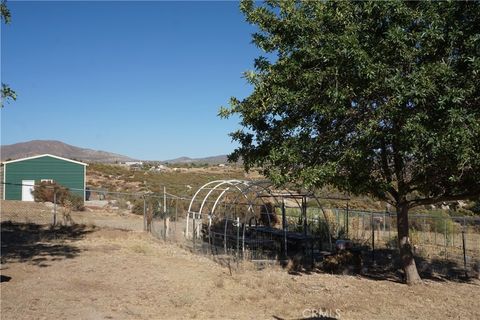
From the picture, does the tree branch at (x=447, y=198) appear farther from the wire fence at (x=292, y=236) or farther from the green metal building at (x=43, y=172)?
the green metal building at (x=43, y=172)

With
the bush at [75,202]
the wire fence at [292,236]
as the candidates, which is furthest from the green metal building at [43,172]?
the wire fence at [292,236]

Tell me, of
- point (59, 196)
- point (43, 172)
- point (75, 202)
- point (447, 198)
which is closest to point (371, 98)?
point (447, 198)

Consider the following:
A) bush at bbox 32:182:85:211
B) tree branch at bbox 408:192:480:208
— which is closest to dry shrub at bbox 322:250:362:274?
tree branch at bbox 408:192:480:208

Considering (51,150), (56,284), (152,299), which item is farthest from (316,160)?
(51,150)

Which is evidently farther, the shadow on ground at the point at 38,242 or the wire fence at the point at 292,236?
the wire fence at the point at 292,236

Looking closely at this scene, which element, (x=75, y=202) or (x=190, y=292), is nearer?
(x=190, y=292)

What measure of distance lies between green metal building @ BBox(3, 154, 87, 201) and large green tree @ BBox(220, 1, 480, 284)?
33667 mm

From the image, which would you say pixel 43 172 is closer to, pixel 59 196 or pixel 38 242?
pixel 59 196

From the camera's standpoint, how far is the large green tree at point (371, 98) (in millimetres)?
9203

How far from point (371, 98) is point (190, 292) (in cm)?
591

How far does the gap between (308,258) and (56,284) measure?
8.35 metres

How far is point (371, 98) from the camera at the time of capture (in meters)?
10.3

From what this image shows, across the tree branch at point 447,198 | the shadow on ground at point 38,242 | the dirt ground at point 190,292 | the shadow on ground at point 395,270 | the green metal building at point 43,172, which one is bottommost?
the shadow on ground at point 395,270

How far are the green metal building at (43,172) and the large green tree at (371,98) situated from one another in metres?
33.7
